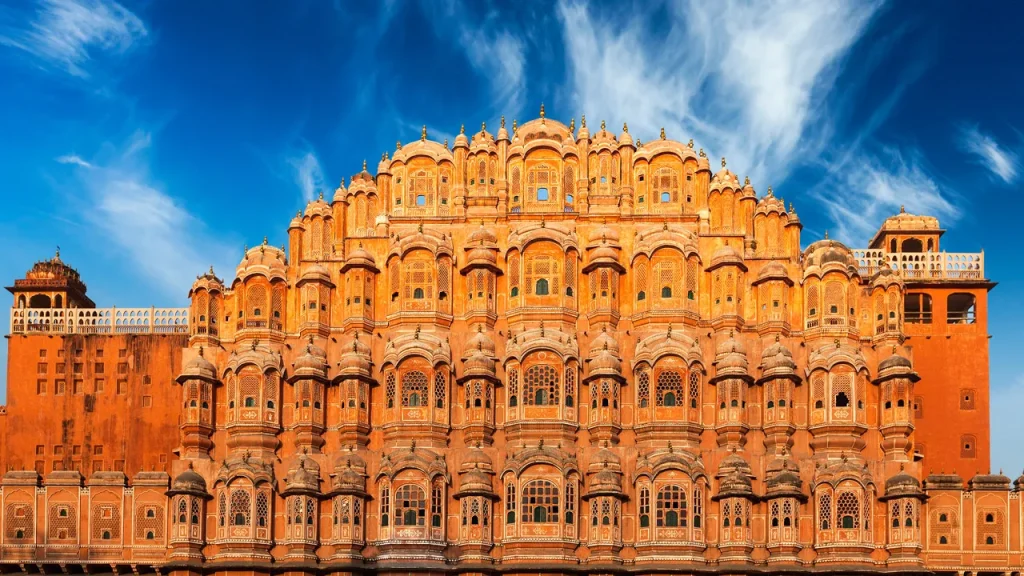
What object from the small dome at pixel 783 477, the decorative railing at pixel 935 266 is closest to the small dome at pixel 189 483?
the small dome at pixel 783 477

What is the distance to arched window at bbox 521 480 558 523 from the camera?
161ft

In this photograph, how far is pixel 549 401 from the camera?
5053cm

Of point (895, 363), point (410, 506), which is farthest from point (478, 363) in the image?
point (895, 363)

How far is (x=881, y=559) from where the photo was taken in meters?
49.0

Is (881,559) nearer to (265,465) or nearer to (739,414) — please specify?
(739,414)

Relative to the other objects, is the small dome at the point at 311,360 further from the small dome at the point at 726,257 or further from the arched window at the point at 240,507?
the small dome at the point at 726,257

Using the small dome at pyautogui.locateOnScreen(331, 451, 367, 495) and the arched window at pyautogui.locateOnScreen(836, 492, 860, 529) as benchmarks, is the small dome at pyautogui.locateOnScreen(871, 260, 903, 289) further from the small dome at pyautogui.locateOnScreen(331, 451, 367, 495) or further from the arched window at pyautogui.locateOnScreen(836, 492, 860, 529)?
the small dome at pyautogui.locateOnScreen(331, 451, 367, 495)

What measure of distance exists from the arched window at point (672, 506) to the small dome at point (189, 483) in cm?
1488

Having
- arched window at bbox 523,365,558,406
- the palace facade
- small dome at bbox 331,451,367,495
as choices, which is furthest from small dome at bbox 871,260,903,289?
small dome at bbox 331,451,367,495

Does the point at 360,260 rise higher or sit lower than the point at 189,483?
higher

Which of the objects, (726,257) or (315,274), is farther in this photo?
(315,274)

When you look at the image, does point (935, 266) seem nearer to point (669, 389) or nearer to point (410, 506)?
point (669, 389)

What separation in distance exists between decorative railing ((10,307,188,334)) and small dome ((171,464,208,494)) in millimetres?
9380

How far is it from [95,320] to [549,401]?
1914 cm
